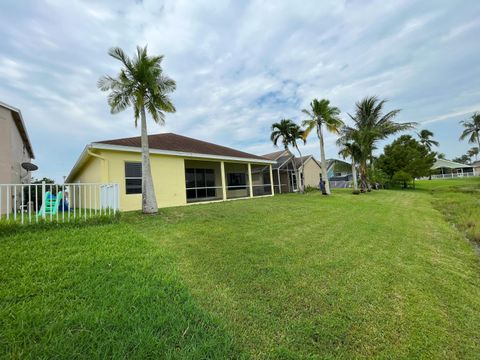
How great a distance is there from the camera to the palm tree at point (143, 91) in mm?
8344

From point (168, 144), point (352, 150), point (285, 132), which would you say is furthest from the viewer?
point (352, 150)

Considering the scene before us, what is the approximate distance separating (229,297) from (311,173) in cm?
2882

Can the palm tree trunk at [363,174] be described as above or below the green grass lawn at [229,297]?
above

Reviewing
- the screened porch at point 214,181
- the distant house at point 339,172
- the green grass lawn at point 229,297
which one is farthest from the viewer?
the distant house at point 339,172

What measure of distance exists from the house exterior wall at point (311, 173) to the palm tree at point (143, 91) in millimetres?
22616

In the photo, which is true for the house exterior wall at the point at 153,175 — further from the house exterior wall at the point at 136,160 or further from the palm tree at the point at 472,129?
the palm tree at the point at 472,129

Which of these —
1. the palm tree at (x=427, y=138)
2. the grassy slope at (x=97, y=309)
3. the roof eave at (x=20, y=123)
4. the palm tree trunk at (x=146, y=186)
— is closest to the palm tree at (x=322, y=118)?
the palm tree trunk at (x=146, y=186)

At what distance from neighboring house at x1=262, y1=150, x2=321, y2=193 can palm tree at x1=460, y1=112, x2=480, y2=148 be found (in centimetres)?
3000

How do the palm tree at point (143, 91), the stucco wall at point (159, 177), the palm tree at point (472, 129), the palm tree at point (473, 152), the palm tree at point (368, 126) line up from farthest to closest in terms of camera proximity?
1. the palm tree at point (473, 152)
2. the palm tree at point (472, 129)
3. the palm tree at point (368, 126)
4. the stucco wall at point (159, 177)
5. the palm tree at point (143, 91)

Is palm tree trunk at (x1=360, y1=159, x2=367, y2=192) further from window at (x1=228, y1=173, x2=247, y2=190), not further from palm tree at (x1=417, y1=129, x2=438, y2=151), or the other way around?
palm tree at (x1=417, y1=129, x2=438, y2=151)

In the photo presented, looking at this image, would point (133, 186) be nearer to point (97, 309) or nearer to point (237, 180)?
point (97, 309)

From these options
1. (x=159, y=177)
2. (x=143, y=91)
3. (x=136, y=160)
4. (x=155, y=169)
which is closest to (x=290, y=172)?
(x=159, y=177)

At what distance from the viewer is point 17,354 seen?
1.87 m

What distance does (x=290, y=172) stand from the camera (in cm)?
2617
